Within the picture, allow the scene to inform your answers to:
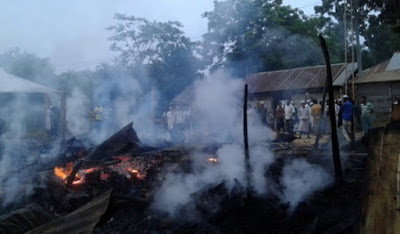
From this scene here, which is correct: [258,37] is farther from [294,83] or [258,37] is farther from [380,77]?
[380,77]

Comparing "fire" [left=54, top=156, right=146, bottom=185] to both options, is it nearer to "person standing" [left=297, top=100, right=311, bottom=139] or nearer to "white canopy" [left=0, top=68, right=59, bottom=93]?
"person standing" [left=297, top=100, right=311, bottom=139]

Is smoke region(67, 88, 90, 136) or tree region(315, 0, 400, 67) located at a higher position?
tree region(315, 0, 400, 67)

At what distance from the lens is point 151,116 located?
1952cm

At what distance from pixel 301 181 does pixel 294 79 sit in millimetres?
18883

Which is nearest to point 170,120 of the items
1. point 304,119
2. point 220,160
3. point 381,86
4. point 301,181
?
point 304,119

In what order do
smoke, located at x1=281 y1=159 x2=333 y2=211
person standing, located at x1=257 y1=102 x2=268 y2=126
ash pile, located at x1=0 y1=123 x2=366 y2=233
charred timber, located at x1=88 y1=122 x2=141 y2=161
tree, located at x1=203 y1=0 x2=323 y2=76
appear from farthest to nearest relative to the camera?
person standing, located at x1=257 y1=102 x2=268 y2=126 → tree, located at x1=203 y1=0 x2=323 y2=76 → charred timber, located at x1=88 y1=122 x2=141 y2=161 → smoke, located at x1=281 y1=159 x2=333 y2=211 → ash pile, located at x1=0 y1=123 x2=366 y2=233

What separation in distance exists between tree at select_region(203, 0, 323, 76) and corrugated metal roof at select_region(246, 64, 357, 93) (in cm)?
105

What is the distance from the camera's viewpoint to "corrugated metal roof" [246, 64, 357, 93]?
835 inches

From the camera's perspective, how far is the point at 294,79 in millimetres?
22891

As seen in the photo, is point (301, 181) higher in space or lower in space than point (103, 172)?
higher

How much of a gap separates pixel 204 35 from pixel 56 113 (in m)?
8.16

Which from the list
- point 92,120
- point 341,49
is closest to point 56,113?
point 92,120

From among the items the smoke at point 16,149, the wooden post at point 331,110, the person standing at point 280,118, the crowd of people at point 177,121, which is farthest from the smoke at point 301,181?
the crowd of people at point 177,121

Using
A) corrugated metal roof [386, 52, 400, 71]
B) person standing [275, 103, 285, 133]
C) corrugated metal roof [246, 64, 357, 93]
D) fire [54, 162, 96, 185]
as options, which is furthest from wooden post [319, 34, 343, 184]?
corrugated metal roof [386, 52, 400, 71]
